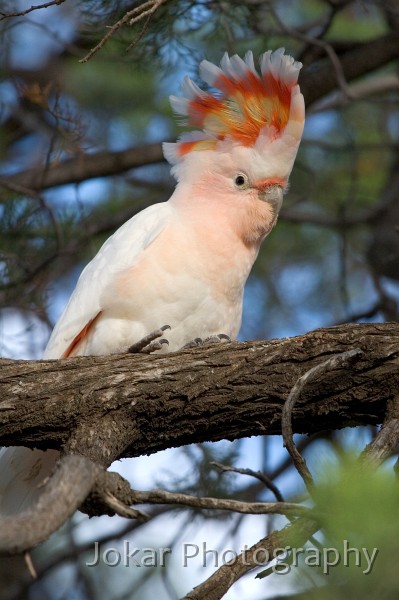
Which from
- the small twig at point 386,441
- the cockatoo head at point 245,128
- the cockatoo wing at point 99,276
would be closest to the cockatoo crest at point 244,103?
the cockatoo head at point 245,128

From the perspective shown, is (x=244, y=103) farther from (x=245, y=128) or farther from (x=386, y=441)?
(x=386, y=441)

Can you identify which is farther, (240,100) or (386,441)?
(240,100)

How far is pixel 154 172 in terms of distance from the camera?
588 centimetres

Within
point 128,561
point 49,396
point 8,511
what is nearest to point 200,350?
point 49,396

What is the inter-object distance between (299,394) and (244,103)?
56.7 inches

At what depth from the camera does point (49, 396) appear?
8.18ft

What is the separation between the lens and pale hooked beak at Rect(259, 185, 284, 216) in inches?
130

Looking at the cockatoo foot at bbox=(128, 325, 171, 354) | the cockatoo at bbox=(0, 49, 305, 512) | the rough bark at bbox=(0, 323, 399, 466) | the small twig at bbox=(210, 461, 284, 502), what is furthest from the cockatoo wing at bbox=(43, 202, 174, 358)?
the small twig at bbox=(210, 461, 284, 502)

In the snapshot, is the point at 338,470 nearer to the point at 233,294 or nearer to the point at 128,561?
the point at 128,561

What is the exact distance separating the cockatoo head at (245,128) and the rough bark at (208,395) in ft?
3.12

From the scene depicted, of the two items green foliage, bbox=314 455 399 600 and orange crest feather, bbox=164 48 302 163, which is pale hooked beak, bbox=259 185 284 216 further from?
green foliage, bbox=314 455 399 600

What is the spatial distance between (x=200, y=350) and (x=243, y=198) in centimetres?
92

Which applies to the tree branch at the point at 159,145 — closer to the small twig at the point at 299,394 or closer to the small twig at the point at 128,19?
the small twig at the point at 128,19

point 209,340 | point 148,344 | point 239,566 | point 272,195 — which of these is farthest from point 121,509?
point 272,195
